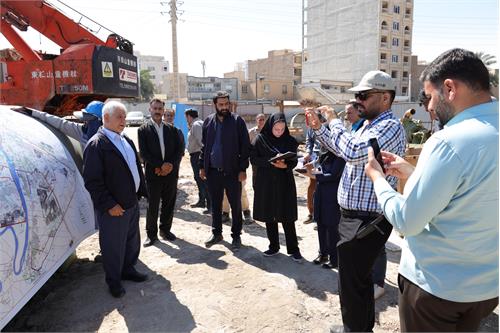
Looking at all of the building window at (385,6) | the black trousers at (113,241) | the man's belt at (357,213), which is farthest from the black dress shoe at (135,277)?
the building window at (385,6)

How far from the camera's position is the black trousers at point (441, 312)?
153cm

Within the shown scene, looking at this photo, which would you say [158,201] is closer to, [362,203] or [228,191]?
[228,191]

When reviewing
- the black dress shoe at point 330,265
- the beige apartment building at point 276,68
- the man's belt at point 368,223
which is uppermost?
the beige apartment building at point 276,68

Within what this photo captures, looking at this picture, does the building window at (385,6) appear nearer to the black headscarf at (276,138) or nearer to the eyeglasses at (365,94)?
the black headscarf at (276,138)

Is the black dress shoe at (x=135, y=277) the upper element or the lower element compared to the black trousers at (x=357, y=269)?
lower

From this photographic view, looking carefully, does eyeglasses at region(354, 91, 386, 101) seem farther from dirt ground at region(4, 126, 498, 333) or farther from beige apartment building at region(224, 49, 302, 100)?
beige apartment building at region(224, 49, 302, 100)

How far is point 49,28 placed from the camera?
25.6 feet

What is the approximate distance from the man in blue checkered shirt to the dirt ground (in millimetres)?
599

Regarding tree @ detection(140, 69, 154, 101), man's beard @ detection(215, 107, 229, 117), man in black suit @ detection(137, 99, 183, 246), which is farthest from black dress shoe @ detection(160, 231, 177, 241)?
tree @ detection(140, 69, 154, 101)

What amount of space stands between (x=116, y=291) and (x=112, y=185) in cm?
103

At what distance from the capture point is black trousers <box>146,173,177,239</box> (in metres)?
4.93

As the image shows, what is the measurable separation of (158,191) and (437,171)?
4.14 metres

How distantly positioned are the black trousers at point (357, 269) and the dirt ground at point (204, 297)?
1.61 ft

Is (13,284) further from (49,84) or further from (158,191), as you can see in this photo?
(49,84)
